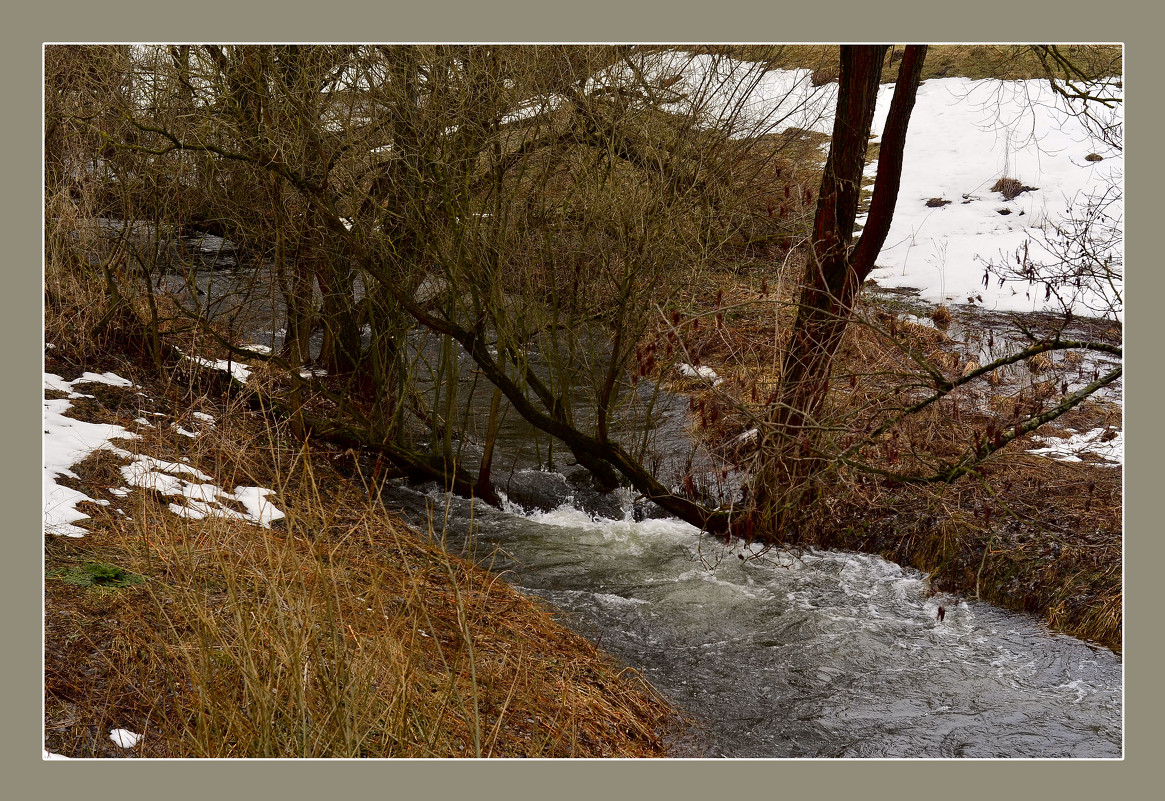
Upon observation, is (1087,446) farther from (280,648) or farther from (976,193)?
(280,648)

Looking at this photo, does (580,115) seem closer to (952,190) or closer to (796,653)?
(796,653)

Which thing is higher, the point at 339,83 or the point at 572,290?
the point at 339,83

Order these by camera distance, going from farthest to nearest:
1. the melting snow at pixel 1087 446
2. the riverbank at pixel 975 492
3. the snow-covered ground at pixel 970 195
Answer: the snow-covered ground at pixel 970 195 → the melting snow at pixel 1087 446 → the riverbank at pixel 975 492

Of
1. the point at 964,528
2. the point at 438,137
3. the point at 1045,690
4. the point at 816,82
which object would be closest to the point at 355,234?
the point at 438,137

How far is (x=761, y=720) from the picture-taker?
479 centimetres

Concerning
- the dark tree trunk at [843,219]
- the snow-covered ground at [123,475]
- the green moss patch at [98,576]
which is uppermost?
the dark tree trunk at [843,219]

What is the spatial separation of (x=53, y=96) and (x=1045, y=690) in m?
7.91

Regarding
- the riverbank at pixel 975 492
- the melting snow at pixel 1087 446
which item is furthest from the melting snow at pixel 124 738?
the melting snow at pixel 1087 446

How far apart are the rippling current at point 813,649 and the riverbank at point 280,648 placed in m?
0.39

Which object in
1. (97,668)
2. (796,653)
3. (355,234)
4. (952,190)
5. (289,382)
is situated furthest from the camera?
(952,190)

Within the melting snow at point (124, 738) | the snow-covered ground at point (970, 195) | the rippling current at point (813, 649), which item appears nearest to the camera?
the melting snow at point (124, 738)

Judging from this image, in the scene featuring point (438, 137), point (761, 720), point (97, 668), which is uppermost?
point (438, 137)

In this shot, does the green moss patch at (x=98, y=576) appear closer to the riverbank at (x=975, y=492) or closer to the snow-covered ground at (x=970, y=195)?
the riverbank at (x=975, y=492)

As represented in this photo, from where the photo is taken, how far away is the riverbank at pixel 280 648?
3.06m
